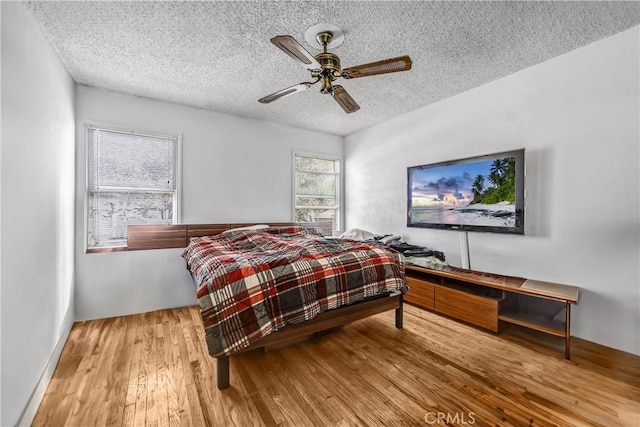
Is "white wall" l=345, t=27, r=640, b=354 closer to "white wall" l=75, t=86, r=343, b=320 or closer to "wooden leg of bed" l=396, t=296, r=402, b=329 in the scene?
"wooden leg of bed" l=396, t=296, r=402, b=329

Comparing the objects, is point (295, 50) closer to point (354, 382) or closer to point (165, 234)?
point (354, 382)

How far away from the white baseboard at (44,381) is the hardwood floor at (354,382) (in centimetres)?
4

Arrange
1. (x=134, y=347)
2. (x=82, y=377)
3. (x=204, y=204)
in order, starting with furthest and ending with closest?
(x=204, y=204)
(x=134, y=347)
(x=82, y=377)

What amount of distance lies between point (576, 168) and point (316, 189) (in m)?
3.23

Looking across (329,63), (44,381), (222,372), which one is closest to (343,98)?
(329,63)

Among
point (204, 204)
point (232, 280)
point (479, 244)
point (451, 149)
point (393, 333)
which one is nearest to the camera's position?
point (232, 280)

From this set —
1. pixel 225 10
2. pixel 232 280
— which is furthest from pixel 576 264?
pixel 225 10

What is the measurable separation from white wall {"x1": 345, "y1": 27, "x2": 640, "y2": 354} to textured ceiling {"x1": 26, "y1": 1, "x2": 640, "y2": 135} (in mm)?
201

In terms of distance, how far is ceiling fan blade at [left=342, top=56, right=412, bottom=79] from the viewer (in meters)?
1.74

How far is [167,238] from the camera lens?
10.7 ft

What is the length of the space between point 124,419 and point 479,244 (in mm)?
3292

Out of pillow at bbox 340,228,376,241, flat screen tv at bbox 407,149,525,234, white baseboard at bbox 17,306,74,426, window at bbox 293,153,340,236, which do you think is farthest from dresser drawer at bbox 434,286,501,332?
white baseboard at bbox 17,306,74,426

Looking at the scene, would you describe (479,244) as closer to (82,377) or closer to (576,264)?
(576,264)
